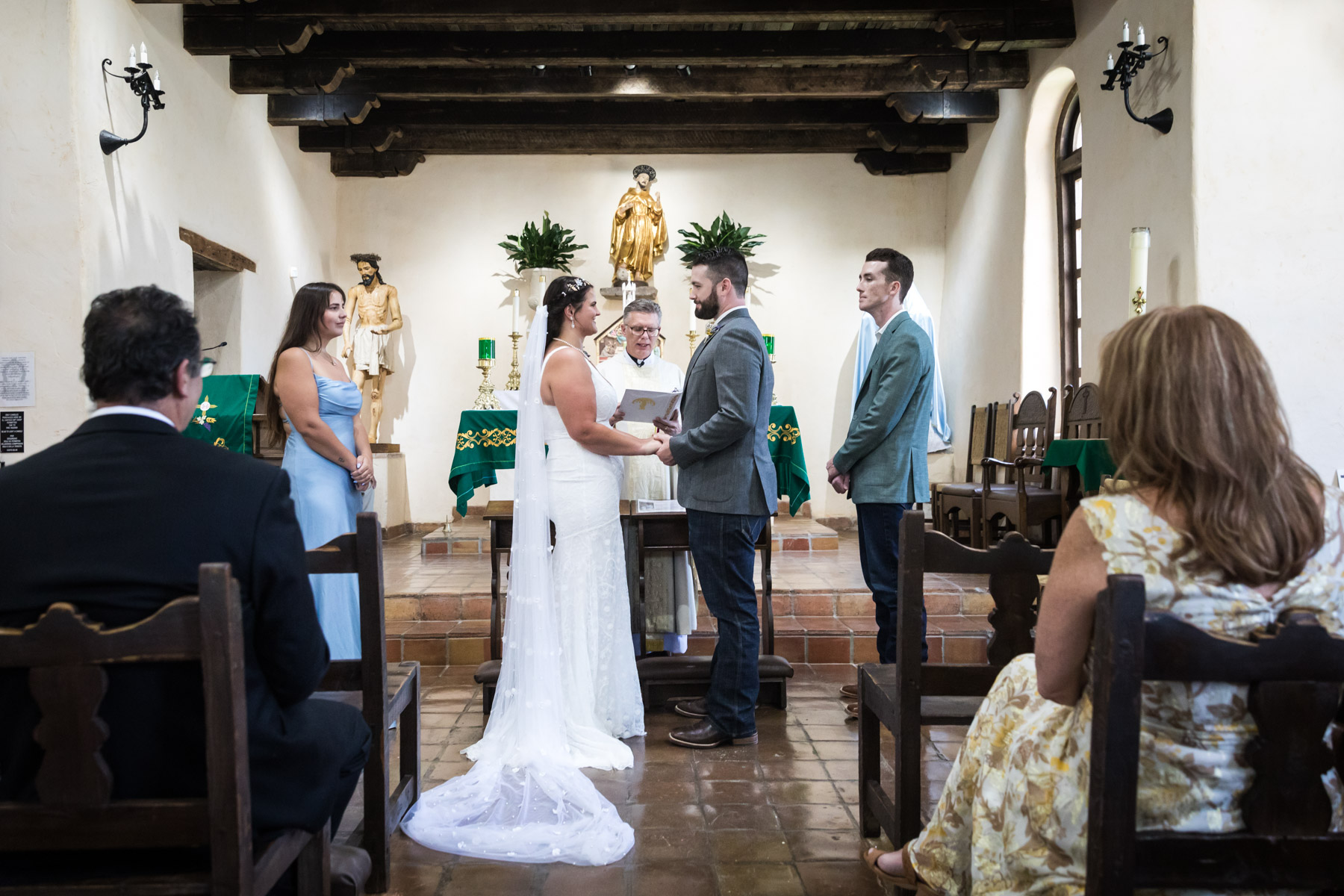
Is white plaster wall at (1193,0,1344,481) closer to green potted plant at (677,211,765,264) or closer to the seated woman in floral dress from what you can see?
the seated woman in floral dress

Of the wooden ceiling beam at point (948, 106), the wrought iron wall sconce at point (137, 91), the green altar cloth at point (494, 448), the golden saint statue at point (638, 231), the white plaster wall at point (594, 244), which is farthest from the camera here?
the white plaster wall at point (594, 244)

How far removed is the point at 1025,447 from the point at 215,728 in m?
5.62

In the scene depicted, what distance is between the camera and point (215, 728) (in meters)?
1.21

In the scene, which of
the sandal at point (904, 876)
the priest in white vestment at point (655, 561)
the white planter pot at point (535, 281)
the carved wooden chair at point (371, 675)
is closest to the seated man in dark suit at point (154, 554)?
the carved wooden chair at point (371, 675)

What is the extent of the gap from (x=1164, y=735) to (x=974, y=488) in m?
5.06

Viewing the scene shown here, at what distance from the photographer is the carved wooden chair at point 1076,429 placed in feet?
17.1

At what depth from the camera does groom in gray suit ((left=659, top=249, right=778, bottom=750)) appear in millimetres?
3131

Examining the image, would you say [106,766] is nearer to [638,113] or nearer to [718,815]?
[718,815]

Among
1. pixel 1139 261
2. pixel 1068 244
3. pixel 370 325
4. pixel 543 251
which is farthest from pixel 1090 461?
pixel 370 325

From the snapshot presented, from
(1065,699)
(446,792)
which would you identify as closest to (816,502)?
(446,792)

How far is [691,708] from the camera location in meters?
3.60

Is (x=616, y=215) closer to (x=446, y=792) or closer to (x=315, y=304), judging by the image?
(x=315, y=304)

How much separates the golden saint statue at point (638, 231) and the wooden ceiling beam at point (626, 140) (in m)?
0.39

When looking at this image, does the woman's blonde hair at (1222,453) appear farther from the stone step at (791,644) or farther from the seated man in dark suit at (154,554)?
the stone step at (791,644)
